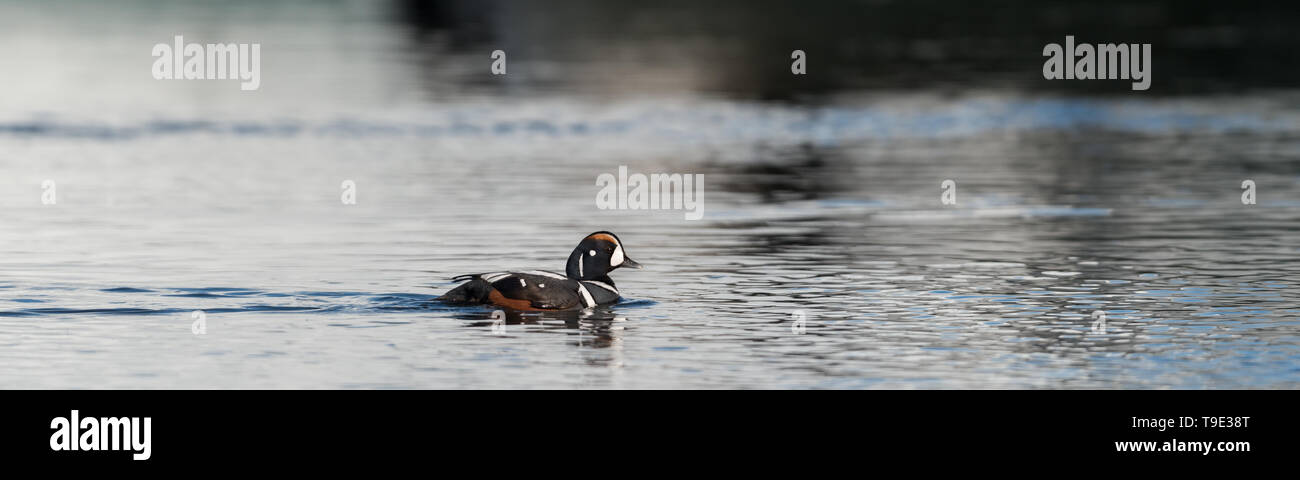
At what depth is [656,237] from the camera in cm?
2152

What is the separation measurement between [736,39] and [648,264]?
3852 cm

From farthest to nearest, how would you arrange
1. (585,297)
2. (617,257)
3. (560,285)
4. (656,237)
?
(656,237) → (617,257) → (585,297) → (560,285)

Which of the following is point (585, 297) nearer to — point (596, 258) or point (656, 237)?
point (596, 258)

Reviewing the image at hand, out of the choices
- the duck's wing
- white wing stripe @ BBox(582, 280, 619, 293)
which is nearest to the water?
the duck's wing

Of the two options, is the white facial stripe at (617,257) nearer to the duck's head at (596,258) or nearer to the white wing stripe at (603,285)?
the duck's head at (596,258)

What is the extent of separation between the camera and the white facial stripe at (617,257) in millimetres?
17109

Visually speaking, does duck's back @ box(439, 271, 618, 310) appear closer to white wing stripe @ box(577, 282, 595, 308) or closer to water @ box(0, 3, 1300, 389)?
white wing stripe @ box(577, 282, 595, 308)

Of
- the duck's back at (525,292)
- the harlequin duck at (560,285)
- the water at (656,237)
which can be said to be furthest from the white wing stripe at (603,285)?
the water at (656,237)

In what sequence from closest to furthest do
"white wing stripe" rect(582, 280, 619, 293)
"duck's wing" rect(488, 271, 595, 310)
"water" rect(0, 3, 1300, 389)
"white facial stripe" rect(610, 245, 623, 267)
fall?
"water" rect(0, 3, 1300, 389)
"duck's wing" rect(488, 271, 595, 310)
"white wing stripe" rect(582, 280, 619, 293)
"white facial stripe" rect(610, 245, 623, 267)

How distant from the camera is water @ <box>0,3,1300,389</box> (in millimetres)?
14258

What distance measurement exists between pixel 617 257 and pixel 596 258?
0.18 meters

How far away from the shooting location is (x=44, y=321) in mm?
15781

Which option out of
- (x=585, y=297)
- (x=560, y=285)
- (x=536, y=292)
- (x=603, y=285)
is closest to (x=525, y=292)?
(x=536, y=292)

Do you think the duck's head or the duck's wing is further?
the duck's head
